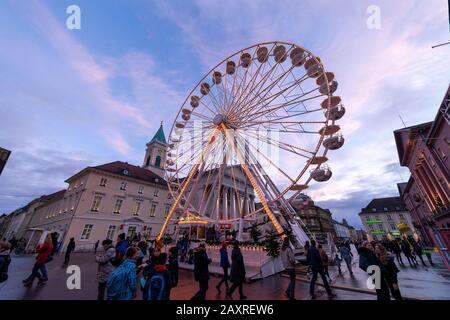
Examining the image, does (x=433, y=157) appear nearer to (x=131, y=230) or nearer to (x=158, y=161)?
(x=131, y=230)

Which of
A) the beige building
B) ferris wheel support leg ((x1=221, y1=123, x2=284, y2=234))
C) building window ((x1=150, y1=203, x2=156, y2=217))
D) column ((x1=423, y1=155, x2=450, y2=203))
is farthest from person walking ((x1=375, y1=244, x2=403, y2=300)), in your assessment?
building window ((x1=150, y1=203, x2=156, y2=217))

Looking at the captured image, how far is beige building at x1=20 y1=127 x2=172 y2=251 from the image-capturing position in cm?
2355

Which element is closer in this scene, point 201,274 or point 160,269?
point 160,269

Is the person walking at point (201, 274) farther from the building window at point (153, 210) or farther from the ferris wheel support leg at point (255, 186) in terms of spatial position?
the building window at point (153, 210)

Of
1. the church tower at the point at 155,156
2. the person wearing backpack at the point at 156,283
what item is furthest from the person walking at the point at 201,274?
the church tower at the point at 155,156

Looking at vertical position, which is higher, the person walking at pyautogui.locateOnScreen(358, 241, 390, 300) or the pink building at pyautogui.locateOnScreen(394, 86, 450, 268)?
the pink building at pyautogui.locateOnScreen(394, 86, 450, 268)

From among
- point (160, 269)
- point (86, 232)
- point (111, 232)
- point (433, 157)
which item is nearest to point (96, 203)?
point (86, 232)

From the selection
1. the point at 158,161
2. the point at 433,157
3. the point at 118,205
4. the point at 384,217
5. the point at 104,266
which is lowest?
the point at 104,266

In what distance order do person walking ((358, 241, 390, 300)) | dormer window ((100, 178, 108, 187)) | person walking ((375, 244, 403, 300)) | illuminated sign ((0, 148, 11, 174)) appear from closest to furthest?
person walking ((358, 241, 390, 300)) → person walking ((375, 244, 403, 300)) → illuminated sign ((0, 148, 11, 174)) → dormer window ((100, 178, 108, 187))

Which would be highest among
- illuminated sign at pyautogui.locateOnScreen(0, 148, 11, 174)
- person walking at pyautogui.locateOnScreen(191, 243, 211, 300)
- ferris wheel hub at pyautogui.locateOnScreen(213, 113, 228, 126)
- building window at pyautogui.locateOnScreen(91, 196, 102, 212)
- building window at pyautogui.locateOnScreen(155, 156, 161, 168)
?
building window at pyautogui.locateOnScreen(155, 156, 161, 168)

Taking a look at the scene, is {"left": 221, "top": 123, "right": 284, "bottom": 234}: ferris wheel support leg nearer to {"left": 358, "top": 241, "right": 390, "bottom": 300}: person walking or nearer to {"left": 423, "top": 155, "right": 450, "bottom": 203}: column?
{"left": 358, "top": 241, "right": 390, "bottom": 300}: person walking

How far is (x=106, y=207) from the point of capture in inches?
1008
